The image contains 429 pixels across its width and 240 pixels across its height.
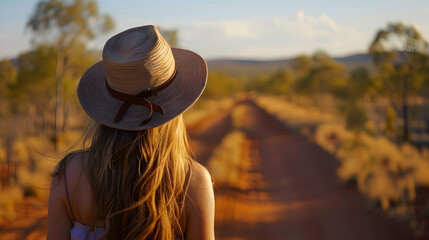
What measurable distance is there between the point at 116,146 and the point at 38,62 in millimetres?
17435

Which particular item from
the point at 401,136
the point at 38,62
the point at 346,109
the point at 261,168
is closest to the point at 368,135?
the point at 346,109

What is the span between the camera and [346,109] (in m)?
13.0

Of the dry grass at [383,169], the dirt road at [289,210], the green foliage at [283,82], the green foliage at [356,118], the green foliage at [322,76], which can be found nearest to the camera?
the dirt road at [289,210]

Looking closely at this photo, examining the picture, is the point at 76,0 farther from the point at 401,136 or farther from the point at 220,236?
the point at 401,136

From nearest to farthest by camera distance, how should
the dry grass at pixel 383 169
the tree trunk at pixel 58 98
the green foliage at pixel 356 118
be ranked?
the dry grass at pixel 383 169
the green foliage at pixel 356 118
the tree trunk at pixel 58 98


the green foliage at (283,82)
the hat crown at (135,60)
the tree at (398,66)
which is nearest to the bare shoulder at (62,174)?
the hat crown at (135,60)

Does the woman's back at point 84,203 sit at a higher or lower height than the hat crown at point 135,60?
lower

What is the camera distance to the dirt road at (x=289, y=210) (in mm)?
6113

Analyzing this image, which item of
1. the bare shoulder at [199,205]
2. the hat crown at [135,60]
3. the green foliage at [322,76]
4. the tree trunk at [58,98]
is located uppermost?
the hat crown at [135,60]

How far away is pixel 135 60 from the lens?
1.45 meters

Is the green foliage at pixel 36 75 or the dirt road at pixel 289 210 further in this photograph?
the green foliage at pixel 36 75

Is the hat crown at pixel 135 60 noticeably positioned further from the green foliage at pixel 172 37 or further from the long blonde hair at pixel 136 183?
the green foliage at pixel 172 37

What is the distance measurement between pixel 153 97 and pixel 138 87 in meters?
0.08

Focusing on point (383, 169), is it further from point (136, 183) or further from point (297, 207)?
point (136, 183)
